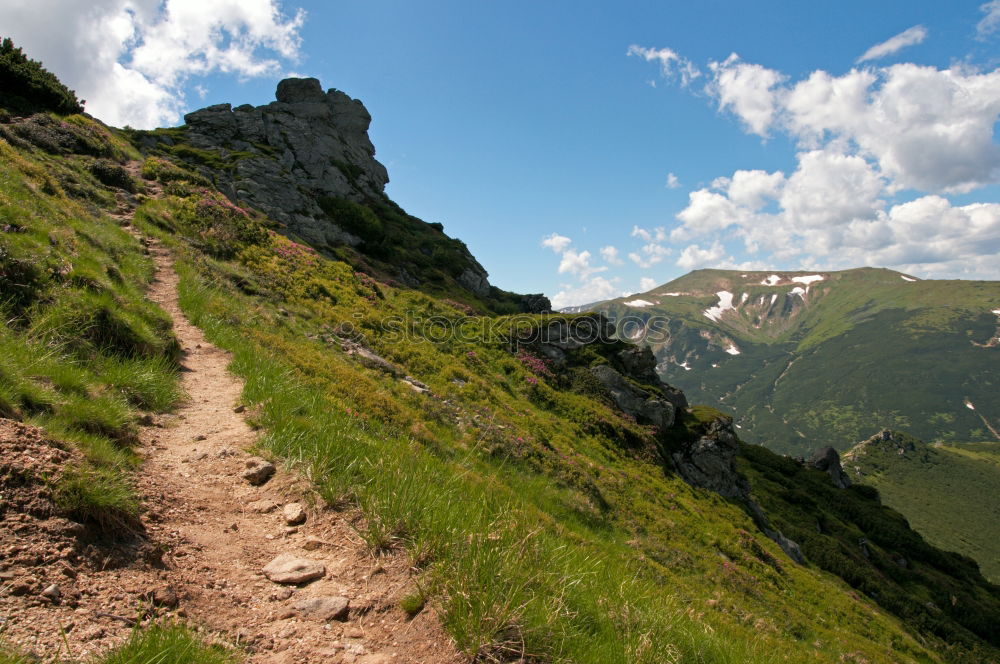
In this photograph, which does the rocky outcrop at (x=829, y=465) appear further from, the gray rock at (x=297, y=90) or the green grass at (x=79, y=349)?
the gray rock at (x=297, y=90)

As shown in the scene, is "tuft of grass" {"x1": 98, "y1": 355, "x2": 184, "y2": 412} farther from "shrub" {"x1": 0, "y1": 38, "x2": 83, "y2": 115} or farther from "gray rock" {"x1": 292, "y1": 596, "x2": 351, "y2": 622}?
"shrub" {"x1": 0, "y1": 38, "x2": 83, "y2": 115}

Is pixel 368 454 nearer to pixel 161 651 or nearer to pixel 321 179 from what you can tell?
pixel 161 651

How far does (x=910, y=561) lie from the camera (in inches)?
2274

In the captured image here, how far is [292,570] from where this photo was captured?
3990mm

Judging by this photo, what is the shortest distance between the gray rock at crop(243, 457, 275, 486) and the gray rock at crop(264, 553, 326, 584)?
1436 mm

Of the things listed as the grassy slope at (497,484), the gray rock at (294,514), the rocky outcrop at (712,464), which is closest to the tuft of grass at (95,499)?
the gray rock at (294,514)

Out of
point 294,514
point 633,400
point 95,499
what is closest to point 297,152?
point 633,400

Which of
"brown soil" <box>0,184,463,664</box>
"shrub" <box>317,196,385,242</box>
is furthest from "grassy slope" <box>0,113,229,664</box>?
"shrub" <box>317,196,385,242</box>

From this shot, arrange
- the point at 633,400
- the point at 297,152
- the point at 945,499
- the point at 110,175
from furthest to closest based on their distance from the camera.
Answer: the point at 945,499
the point at 297,152
the point at 633,400
the point at 110,175

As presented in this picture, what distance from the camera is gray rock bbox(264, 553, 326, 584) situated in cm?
390

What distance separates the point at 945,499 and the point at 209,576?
869 feet

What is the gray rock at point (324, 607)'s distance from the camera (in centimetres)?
353

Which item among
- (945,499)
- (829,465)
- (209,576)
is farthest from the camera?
(945,499)

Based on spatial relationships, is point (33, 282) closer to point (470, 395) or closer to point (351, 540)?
point (351, 540)
